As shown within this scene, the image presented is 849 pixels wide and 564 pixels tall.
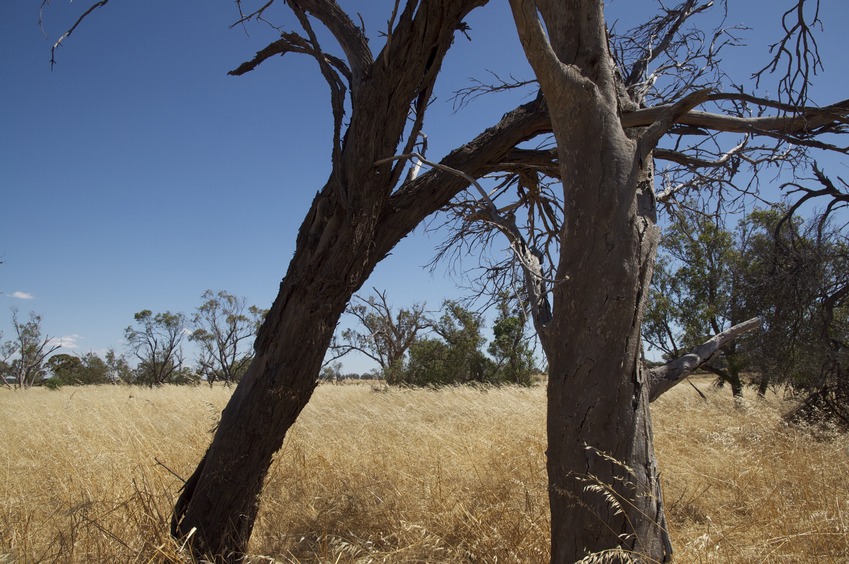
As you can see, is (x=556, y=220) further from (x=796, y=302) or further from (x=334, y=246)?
(x=796, y=302)

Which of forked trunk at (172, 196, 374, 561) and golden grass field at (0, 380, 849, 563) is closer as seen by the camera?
golden grass field at (0, 380, 849, 563)

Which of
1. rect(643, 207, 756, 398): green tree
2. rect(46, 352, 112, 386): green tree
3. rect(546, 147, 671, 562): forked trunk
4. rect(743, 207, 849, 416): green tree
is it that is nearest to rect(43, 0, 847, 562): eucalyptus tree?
rect(546, 147, 671, 562): forked trunk

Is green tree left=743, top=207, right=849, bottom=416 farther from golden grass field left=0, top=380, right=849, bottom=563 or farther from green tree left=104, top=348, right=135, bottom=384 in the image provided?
green tree left=104, top=348, right=135, bottom=384

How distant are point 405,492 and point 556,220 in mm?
2767

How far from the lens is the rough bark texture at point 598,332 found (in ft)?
6.30

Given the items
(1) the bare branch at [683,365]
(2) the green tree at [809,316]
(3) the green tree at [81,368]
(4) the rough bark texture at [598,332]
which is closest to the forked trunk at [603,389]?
(4) the rough bark texture at [598,332]

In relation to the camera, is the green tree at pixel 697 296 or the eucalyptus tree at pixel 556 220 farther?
the green tree at pixel 697 296

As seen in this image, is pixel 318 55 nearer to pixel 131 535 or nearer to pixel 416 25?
pixel 416 25

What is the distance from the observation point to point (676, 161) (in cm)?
379

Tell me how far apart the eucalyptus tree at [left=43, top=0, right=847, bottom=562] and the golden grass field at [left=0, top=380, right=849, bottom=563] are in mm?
566

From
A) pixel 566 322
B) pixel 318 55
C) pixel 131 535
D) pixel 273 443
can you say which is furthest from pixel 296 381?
pixel 318 55

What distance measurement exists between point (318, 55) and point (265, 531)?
352 centimetres

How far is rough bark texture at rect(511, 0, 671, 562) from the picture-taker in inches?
75.6

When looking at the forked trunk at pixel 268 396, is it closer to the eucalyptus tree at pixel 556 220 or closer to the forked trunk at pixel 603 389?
the eucalyptus tree at pixel 556 220
